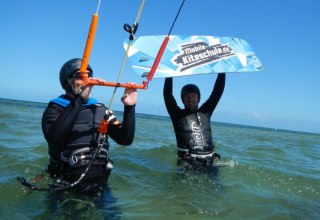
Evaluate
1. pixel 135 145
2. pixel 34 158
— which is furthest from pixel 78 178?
pixel 135 145

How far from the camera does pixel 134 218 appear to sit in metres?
4.18

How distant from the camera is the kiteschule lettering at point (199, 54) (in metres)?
6.27

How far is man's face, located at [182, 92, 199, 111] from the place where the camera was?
6309mm

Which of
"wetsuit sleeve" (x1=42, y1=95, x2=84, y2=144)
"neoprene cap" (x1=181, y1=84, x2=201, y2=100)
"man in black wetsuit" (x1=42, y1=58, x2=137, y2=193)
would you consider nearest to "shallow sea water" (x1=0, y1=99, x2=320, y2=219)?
"man in black wetsuit" (x1=42, y1=58, x2=137, y2=193)

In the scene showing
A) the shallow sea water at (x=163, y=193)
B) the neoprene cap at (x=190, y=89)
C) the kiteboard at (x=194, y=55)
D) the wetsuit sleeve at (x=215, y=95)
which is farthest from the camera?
the wetsuit sleeve at (x=215, y=95)

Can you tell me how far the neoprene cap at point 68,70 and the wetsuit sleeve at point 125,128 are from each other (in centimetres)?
57

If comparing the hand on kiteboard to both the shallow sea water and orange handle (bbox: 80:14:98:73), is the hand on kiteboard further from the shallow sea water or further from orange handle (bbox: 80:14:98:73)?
the shallow sea water

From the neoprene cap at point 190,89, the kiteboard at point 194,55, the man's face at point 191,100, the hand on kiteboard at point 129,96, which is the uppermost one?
the kiteboard at point 194,55

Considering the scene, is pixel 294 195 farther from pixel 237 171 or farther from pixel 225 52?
pixel 225 52

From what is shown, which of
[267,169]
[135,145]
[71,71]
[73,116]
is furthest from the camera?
[135,145]

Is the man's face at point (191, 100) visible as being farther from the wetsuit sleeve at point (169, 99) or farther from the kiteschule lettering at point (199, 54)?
the kiteschule lettering at point (199, 54)

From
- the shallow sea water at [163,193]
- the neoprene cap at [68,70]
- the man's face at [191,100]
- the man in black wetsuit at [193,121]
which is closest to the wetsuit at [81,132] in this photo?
the neoprene cap at [68,70]

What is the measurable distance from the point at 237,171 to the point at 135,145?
3.82 meters

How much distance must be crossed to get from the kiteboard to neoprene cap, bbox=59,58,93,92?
1630mm
